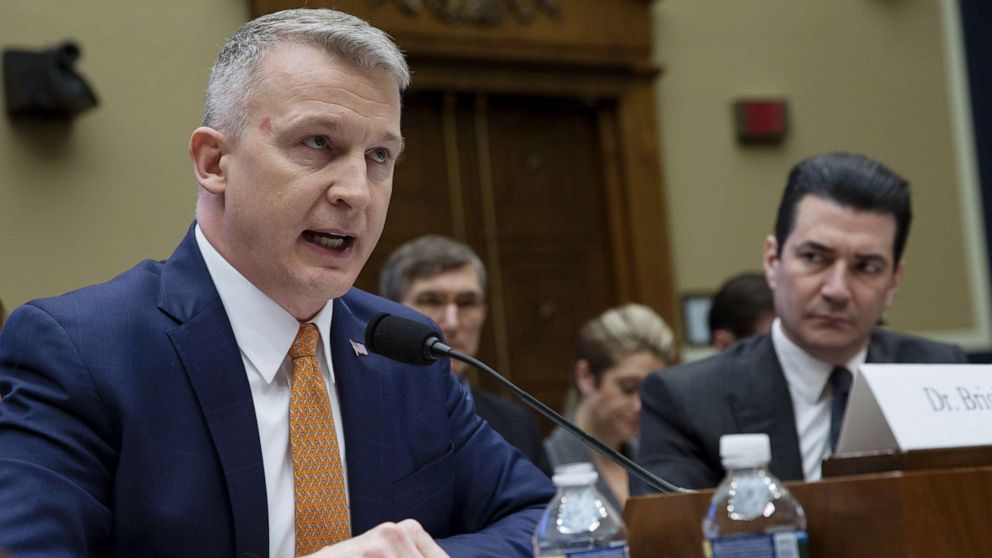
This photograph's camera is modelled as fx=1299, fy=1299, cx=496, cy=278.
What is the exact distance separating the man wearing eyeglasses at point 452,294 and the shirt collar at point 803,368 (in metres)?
1.24

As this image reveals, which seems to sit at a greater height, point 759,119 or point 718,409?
point 759,119

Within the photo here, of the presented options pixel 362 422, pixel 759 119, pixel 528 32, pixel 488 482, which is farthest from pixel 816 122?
pixel 362 422

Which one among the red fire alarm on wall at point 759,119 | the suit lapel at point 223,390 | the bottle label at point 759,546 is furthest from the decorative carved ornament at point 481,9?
the bottle label at point 759,546

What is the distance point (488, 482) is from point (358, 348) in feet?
0.96

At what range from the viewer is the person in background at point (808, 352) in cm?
266

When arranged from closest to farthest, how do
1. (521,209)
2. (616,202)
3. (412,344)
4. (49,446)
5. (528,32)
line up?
(49,446) → (412,344) → (528,32) → (521,209) → (616,202)

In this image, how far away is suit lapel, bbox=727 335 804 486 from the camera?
8.63 ft

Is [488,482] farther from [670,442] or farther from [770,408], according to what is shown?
[770,408]

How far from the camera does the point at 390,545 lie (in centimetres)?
150

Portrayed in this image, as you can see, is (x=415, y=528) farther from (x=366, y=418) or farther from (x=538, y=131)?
(x=538, y=131)

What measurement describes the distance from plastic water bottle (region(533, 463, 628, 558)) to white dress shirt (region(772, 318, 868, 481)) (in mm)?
1326

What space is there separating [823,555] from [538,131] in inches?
176

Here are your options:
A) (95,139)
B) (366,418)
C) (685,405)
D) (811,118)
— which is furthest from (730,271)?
(366,418)

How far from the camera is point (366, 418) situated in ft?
6.29
